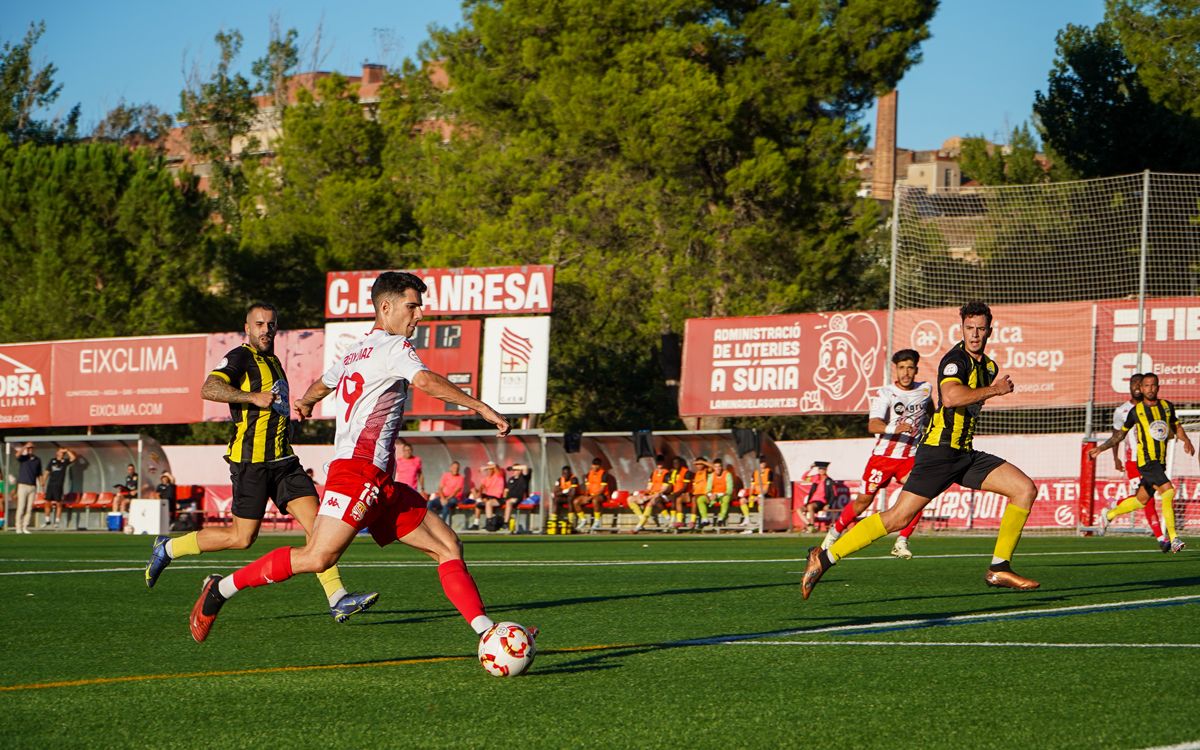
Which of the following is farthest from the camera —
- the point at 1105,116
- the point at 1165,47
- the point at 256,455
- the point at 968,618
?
the point at 1105,116

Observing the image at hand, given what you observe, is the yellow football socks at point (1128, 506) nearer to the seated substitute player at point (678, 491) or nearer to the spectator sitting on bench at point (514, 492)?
the seated substitute player at point (678, 491)

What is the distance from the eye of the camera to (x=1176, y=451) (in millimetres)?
25266

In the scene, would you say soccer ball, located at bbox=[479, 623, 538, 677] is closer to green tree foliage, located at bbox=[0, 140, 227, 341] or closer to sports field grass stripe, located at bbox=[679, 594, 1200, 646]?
sports field grass stripe, located at bbox=[679, 594, 1200, 646]

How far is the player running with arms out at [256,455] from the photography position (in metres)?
10.2

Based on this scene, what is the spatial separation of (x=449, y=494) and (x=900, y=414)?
55.8 feet

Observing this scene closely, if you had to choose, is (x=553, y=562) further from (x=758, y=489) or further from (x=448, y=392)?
(x=758, y=489)

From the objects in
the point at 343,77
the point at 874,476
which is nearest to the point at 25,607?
the point at 874,476

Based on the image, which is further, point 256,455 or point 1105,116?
point 1105,116

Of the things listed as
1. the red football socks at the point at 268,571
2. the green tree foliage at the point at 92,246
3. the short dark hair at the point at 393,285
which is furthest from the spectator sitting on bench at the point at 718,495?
the green tree foliage at the point at 92,246

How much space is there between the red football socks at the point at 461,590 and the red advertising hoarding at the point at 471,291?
82.3 feet

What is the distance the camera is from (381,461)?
706 centimetres

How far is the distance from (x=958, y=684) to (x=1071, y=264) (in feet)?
86.1

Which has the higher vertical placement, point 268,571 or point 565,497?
point 268,571

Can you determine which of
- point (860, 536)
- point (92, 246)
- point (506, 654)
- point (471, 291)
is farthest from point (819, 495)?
point (92, 246)
